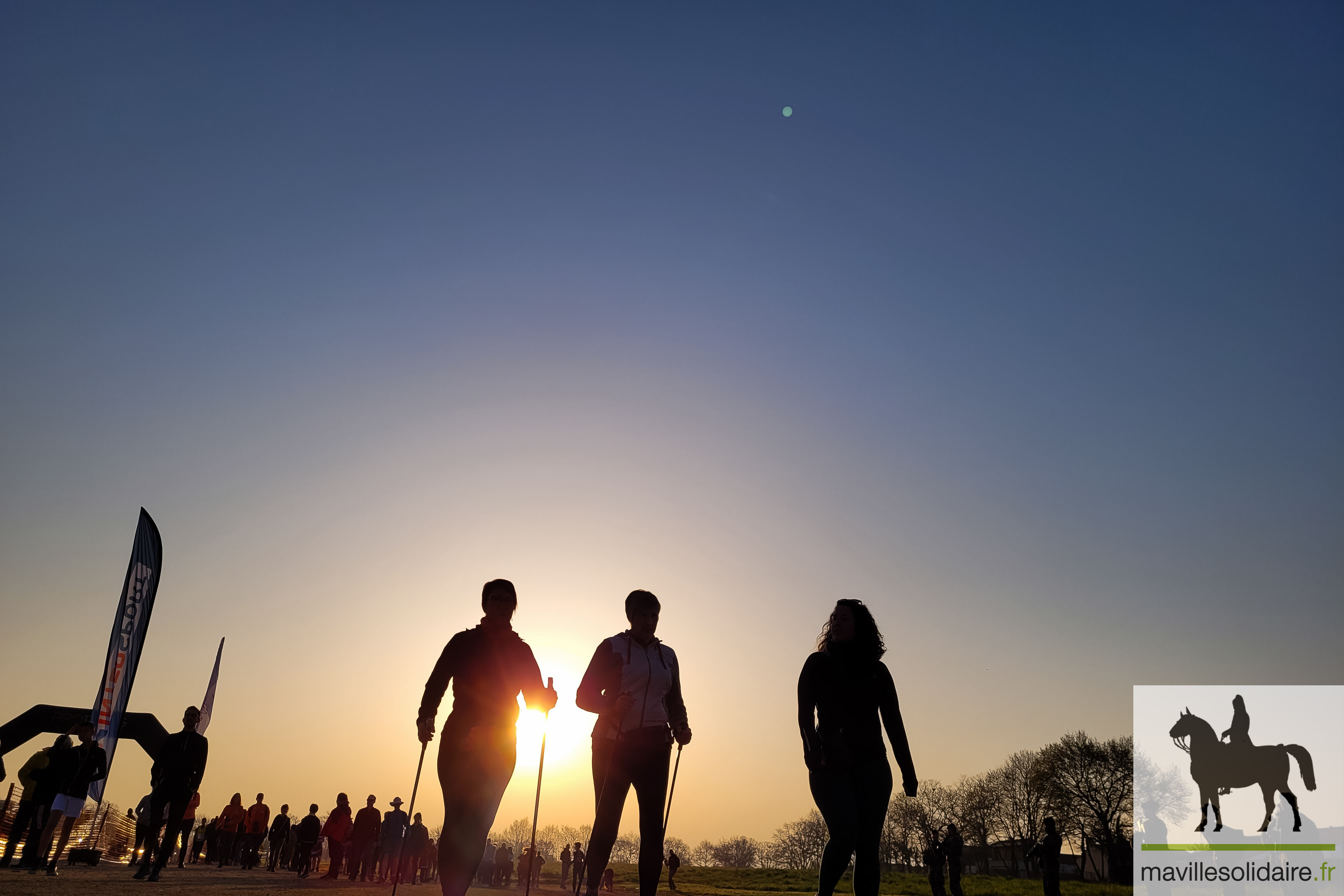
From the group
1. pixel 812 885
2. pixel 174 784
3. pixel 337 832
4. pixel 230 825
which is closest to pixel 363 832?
pixel 337 832

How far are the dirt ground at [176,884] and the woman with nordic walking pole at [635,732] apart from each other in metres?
4.18

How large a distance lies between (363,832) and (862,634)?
58.6ft

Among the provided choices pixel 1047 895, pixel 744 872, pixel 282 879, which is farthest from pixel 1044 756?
pixel 282 879

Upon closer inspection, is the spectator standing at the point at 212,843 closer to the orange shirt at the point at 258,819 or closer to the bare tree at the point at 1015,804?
the orange shirt at the point at 258,819

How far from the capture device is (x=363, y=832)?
20.2m

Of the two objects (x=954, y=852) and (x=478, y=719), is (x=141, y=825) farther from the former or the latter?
(x=954, y=852)

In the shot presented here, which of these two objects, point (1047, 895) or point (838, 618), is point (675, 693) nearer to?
point (838, 618)

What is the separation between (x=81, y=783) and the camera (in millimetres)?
11750

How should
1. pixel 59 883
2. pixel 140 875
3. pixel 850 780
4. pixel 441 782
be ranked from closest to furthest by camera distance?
pixel 441 782 → pixel 850 780 → pixel 59 883 → pixel 140 875

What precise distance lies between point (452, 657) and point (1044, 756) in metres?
65.0

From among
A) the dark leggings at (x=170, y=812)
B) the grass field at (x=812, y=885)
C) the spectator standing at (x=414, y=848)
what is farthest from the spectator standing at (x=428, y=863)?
the dark leggings at (x=170, y=812)

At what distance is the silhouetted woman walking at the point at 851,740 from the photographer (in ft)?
17.3

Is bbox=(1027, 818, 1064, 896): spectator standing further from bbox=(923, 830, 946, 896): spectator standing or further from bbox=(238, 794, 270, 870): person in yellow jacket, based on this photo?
bbox=(238, 794, 270, 870): person in yellow jacket

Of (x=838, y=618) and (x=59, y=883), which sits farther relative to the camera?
(x=59, y=883)
